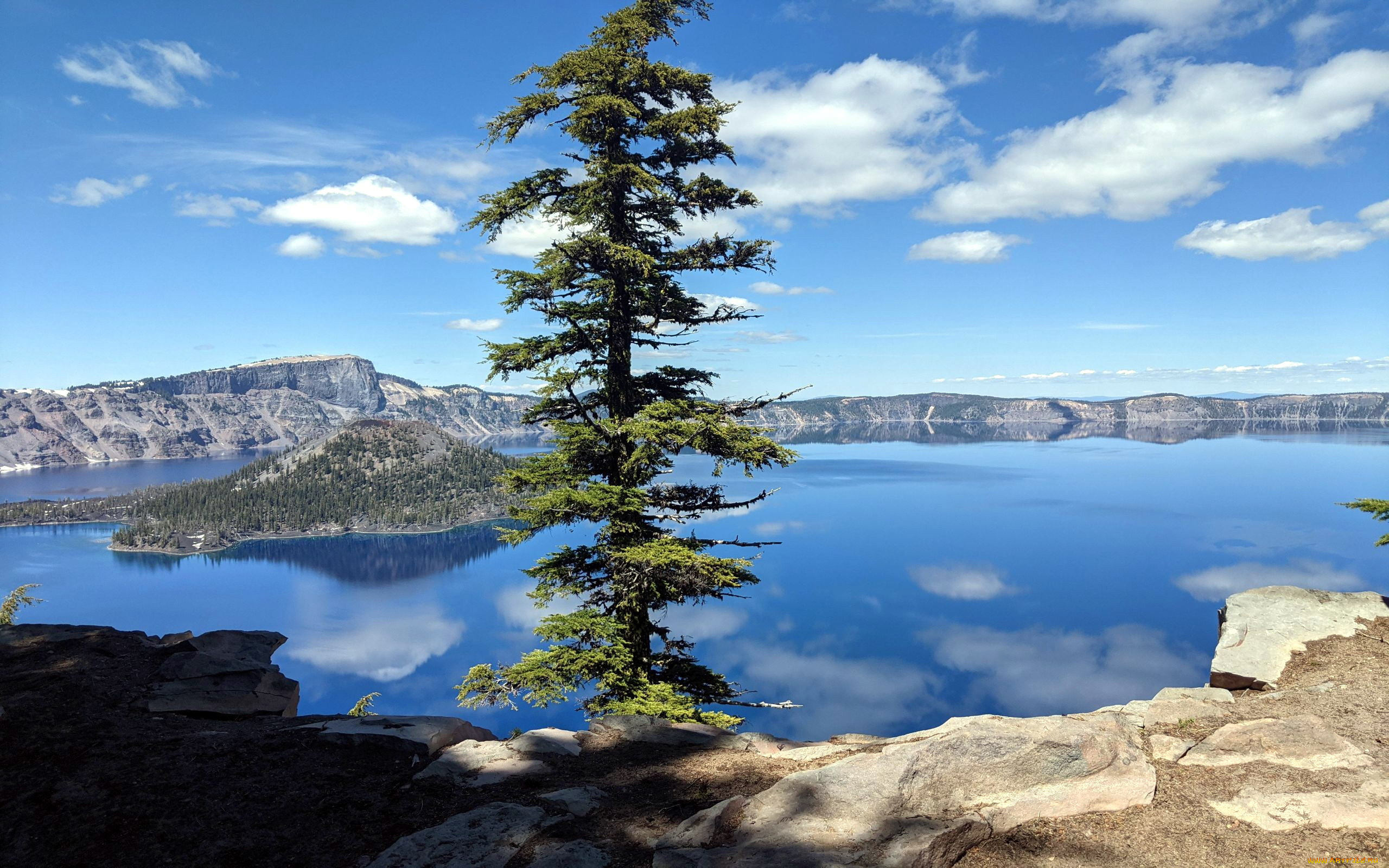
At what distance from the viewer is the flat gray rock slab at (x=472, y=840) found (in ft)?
23.5

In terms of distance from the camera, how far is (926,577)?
113312 mm

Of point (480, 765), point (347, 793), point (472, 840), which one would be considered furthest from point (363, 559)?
point (472, 840)

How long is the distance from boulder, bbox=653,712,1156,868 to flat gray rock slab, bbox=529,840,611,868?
717 mm

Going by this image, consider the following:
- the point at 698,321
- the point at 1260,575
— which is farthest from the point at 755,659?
the point at 698,321

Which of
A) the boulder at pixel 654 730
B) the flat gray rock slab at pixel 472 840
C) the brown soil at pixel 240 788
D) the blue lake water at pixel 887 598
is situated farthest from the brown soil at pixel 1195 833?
the blue lake water at pixel 887 598

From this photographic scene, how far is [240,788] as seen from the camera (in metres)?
8.75

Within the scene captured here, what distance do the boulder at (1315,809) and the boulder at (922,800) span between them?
86cm

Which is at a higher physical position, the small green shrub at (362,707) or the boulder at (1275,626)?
the boulder at (1275,626)

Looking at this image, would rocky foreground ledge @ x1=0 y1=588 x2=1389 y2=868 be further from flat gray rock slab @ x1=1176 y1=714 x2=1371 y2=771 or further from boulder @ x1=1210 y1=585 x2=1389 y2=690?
boulder @ x1=1210 y1=585 x2=1389 y2=690

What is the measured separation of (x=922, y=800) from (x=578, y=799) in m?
4.29

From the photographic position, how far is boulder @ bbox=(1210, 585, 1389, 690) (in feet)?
43.6

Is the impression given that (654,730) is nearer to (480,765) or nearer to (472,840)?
(480,765)

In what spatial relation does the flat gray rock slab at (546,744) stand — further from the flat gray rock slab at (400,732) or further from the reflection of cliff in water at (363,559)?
the reflection of cliff in water at (363,559)

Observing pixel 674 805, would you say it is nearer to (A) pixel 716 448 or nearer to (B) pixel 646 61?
(A) pixel 716 448
